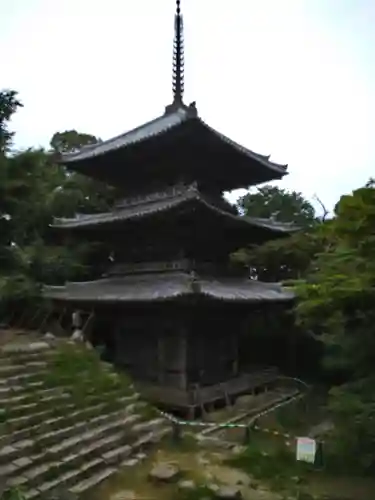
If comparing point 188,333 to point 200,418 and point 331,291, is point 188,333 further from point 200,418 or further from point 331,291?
point 331,291

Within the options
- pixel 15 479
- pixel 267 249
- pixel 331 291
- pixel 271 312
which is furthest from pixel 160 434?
pixel 267 249

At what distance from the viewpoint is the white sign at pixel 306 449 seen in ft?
26.7

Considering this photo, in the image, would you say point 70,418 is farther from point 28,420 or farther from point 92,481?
point 92,481

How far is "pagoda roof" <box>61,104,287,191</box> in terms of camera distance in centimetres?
1338

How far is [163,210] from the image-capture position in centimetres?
1243

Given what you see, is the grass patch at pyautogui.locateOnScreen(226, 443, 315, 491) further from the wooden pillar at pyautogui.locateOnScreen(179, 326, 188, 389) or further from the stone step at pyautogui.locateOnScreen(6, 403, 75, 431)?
the wooden pillar at pyautogui.locateOnScreen(179, 326, 188, 389)

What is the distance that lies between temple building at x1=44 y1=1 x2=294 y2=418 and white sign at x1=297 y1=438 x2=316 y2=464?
12.8ft

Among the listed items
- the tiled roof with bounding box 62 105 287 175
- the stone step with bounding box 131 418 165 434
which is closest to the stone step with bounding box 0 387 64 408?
the stone step with bounding box 131 418 165 434

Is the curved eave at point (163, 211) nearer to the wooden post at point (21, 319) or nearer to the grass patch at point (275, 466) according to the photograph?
the wooden post at point (21, 319)

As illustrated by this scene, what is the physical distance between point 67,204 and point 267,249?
8492 mm

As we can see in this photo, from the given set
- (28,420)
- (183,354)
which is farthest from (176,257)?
(28,420)

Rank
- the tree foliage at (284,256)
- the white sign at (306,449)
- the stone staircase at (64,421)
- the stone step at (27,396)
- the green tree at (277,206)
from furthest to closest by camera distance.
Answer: the green tree at (277,206) < the tree foliage at (284,256) < the white sign at (306,449) < the stone step at (27,396) < the stone staircase at (64,421)

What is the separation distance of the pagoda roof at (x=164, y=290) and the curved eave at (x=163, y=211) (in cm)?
172

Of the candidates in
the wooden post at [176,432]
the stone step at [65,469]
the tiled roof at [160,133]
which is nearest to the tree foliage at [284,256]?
the tiled roof at [160,133]
